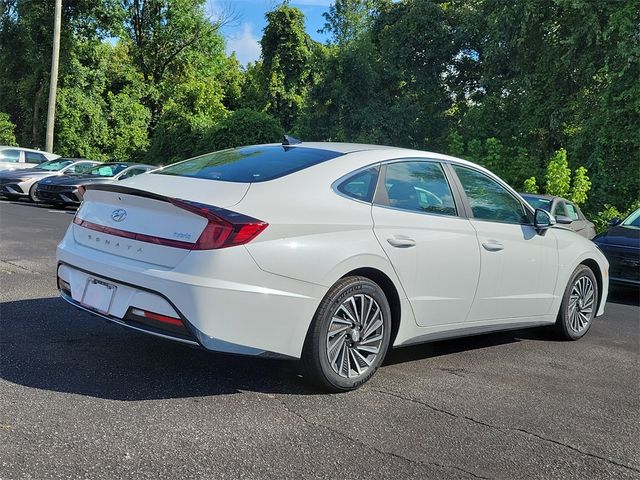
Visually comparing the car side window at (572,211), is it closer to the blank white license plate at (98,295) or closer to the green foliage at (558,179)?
the green foliage at (558,179)

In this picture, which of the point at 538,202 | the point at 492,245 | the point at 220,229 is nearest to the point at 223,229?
the point at 220,229

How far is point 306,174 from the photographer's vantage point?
4.16 meters

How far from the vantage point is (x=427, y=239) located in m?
4.48

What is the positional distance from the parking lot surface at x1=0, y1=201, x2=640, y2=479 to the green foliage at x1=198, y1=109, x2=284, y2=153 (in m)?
20.6

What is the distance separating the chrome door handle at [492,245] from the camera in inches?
193

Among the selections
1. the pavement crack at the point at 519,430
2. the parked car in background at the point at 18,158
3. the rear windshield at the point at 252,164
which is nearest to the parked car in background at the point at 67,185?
the parked car in background at the point at 18,158

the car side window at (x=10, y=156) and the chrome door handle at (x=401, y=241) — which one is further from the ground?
the chrome door handle at (x=401, y=241)

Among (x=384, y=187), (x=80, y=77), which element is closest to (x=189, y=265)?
(x=384, y=187)

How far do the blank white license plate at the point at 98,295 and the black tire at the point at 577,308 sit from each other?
154 inches

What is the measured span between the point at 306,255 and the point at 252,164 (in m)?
0.92

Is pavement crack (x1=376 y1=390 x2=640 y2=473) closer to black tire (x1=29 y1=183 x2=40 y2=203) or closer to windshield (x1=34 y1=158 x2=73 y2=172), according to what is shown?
black tire (x1=29 y1=183 x2=40 y2=203)

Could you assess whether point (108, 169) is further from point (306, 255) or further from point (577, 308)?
point (306, 255)

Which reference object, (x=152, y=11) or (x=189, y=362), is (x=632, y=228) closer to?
(x=189, y=362)

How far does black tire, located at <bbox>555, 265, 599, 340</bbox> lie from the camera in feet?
19.2
